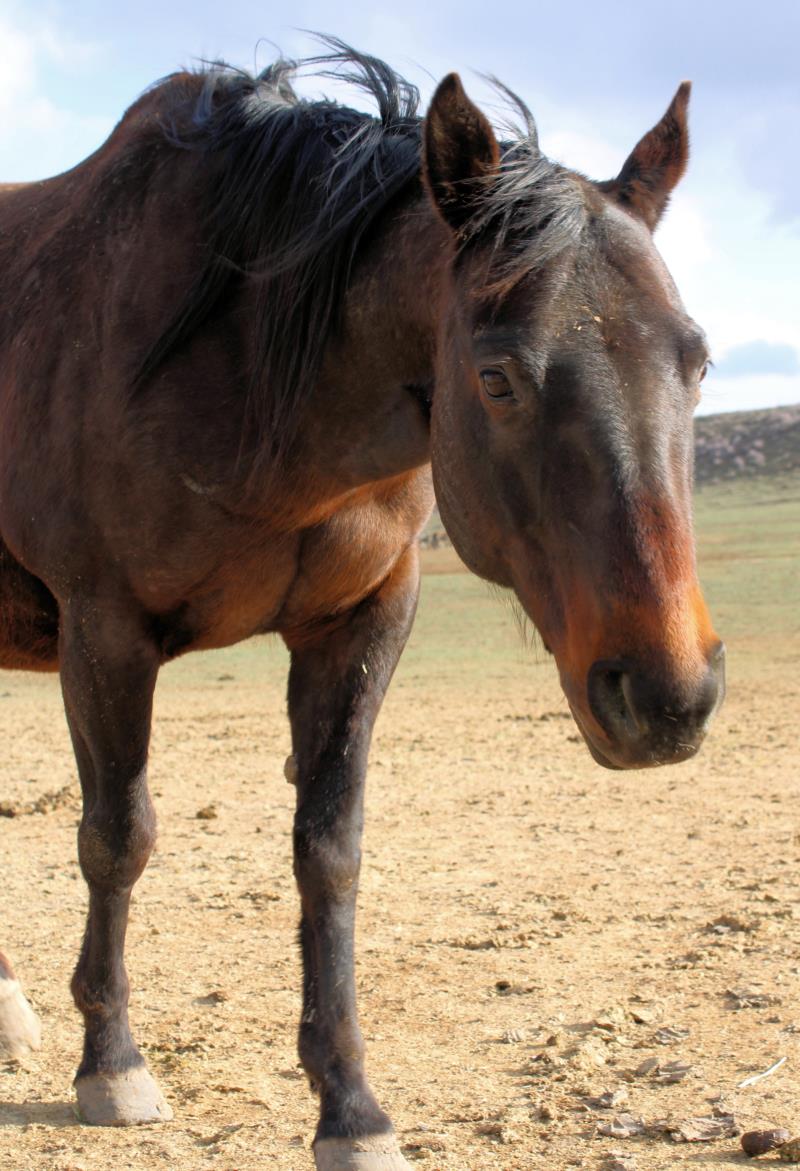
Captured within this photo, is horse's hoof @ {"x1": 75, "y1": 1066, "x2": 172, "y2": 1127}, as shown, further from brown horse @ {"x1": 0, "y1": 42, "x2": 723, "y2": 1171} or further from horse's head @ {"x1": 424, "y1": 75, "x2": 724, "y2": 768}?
horse's head @ {"x1": 424, "y1": 75, "x2": 724, "y2": 768}

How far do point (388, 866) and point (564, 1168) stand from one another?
270 centimetres

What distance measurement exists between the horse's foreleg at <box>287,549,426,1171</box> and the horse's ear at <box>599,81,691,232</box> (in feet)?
4.00

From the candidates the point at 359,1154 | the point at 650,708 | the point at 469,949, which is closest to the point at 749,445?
the point at 469,949

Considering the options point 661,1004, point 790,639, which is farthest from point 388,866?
point 790,639

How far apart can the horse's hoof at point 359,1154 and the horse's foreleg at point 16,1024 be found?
1.23m

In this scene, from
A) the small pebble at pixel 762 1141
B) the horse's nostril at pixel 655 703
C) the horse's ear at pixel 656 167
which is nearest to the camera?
the horse's nostril at pixel 655 703

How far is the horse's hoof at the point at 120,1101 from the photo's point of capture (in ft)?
11.7

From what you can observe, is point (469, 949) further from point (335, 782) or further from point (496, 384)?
point (496, 384)

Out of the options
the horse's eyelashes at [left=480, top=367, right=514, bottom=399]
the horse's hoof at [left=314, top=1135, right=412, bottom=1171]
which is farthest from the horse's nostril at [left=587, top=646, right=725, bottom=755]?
the horse's hoof at [left=314, top=1135, right=412, bottom=1171]

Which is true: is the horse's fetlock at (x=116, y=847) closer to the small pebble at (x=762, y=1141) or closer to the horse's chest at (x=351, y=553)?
the horse's chest at (x=351, y=553)

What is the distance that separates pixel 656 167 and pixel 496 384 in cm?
77

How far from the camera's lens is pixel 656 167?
300 centimetres

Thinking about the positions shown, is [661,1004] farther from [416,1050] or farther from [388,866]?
[388,866]

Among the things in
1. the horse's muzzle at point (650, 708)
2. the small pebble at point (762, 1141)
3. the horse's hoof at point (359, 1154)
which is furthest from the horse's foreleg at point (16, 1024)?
the horse's muzzle at point (650, 708)
